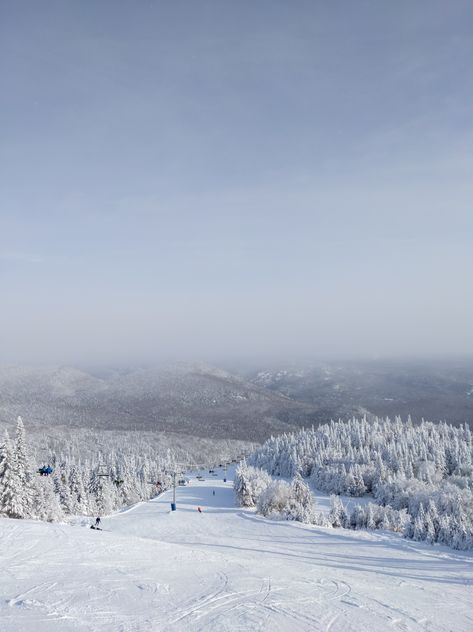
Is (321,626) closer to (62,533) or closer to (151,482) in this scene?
(62,533)

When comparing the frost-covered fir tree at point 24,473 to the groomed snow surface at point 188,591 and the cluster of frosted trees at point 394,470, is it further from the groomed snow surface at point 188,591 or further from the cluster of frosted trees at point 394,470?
the cluster of frosted trees at point 394,470

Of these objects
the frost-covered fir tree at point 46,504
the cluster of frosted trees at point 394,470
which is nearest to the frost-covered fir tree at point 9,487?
the frost-covered fir tree at point 46,504

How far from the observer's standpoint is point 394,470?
127 metres

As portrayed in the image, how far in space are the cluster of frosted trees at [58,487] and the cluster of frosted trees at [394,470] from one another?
4190cm

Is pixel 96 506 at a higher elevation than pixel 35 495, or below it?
below

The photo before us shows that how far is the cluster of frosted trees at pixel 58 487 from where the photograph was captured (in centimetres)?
4441

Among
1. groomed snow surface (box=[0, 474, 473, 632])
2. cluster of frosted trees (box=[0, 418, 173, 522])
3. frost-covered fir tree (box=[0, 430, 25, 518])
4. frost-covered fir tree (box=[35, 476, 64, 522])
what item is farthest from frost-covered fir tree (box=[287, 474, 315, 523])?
frost-covered fir tree (box=[0, 430, 25, 518])

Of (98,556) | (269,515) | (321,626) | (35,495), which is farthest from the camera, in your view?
(269,515)

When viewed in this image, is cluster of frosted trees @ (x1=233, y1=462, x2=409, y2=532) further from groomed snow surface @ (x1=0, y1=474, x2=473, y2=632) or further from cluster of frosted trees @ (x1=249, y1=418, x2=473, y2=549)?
groomed snow surface @ (x1=0, y1=474, x2=473, y2=632)

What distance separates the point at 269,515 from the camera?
196 ft

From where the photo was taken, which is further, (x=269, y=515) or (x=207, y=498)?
(x=207, y=498)


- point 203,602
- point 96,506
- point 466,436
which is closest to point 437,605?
point 203,602

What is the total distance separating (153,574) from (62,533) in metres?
10.5

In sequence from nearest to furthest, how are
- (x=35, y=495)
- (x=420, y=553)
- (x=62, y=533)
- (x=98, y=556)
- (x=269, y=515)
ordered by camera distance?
(x=98, y=556)
(x=62, y=533)
(x=420, y=553)
(x=35, y=495)
(x=269, y=515)
